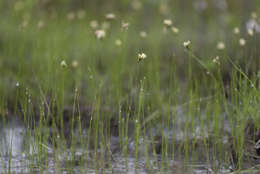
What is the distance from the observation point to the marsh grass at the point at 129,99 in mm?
2270

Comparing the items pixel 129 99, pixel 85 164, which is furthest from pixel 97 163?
pixel 129 99

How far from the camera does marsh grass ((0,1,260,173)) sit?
227 cm

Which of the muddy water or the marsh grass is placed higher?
the marsh grass

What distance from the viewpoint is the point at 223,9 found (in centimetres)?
578

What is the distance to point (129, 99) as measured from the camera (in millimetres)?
3203

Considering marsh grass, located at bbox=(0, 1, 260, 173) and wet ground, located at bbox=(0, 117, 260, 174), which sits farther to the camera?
marsh grass, located at bbox=(0, 1, 260, 173)

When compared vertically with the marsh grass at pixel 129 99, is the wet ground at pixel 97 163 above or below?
below

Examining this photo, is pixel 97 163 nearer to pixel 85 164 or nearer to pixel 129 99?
pixel 85 164

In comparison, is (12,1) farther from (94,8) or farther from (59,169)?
(59,169)

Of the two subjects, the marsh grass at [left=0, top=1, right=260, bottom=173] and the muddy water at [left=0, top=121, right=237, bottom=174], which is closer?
the muddy water at [left=0, top=121, right=237, bottom=174]

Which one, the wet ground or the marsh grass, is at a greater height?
the marsh grass

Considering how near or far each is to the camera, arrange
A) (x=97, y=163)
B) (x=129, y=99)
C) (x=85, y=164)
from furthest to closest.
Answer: (x=129, y=99), (x=97, y=163), (x=85, y=164)

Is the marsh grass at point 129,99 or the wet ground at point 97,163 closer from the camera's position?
the wet ground at point 97,163

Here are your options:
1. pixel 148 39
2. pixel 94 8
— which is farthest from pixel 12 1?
pixel 148 39
